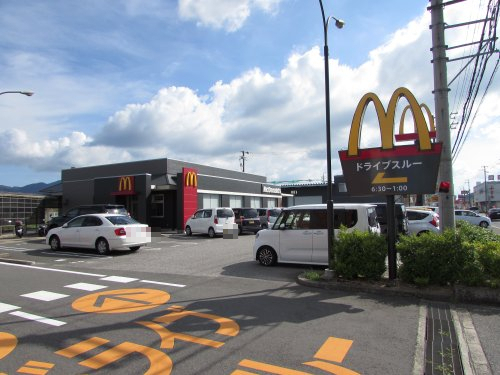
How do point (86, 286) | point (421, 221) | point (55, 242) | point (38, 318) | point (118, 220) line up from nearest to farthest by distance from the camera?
point (38, 318) → point (86, 286) → point (118, 220) → point (55, 242) → point (421, 221)

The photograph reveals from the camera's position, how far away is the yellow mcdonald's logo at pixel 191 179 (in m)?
28.2

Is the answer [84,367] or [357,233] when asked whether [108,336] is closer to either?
[84,367]

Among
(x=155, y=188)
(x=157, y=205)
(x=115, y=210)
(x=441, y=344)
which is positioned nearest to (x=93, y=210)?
(x=115, y=210)

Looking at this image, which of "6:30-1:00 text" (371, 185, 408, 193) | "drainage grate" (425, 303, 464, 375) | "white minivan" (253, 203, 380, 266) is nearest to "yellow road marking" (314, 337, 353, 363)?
"drainage grate" (425, 303, 464, 375)

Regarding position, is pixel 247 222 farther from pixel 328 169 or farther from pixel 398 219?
pixel 328 169

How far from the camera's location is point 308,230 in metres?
10.8

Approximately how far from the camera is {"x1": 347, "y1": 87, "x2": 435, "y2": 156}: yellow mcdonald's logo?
8.03 meters

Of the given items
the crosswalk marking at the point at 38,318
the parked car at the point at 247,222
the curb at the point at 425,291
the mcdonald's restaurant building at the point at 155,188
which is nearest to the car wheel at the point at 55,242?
the parked car at the point at 247,222

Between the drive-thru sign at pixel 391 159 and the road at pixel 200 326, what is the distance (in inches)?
91.3

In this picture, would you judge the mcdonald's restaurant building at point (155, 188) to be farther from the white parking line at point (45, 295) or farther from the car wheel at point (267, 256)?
the white parking line at point (45, 295)

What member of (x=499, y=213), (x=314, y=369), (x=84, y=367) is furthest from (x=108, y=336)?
(x=499, y=213)

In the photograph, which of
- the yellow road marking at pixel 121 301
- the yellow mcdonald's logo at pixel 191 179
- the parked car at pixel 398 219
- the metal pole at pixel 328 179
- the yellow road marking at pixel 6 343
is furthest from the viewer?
the yellow mcdonald's logo at pixel 191 179

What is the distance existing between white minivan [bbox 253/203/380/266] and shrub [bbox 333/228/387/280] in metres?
1.68

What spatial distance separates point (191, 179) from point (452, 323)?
23.8 m
